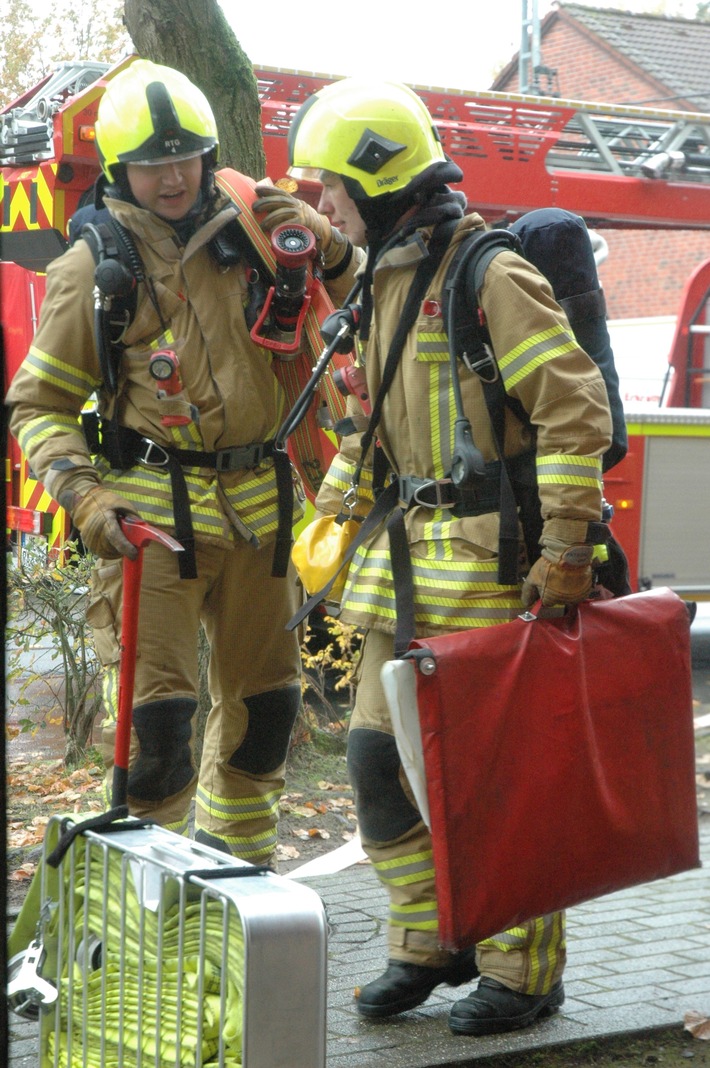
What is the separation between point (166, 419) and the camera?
326 centimetres

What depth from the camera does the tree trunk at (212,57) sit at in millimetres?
4801

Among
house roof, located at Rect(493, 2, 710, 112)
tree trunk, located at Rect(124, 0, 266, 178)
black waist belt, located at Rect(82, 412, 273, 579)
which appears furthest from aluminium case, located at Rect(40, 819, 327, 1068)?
house roof, located at Rect(493, 2, 710, 112)

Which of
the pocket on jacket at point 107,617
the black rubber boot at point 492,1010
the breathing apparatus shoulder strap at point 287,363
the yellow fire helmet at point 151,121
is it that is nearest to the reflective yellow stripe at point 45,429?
the pocket on jacket at point 107,617

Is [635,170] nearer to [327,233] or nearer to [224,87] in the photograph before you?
[224,87]

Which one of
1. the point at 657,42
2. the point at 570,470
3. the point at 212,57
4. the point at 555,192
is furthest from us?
the point at 657,42

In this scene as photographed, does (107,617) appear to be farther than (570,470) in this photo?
Yes

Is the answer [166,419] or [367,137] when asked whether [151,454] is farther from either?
[367,137]

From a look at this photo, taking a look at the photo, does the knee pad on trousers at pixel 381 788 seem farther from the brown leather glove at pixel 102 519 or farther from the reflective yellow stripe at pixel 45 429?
the reflective yellow stripe at pixel 45 429

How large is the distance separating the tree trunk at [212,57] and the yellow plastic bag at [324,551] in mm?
2249

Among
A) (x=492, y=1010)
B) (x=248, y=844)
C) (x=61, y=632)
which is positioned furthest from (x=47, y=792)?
(x=492, y=1010)

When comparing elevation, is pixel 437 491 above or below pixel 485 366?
below

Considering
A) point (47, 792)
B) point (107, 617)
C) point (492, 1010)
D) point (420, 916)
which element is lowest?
point (47, 792)

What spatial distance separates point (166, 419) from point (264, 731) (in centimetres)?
86

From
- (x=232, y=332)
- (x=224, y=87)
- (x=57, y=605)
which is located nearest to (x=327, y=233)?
(x=232, y=332)
